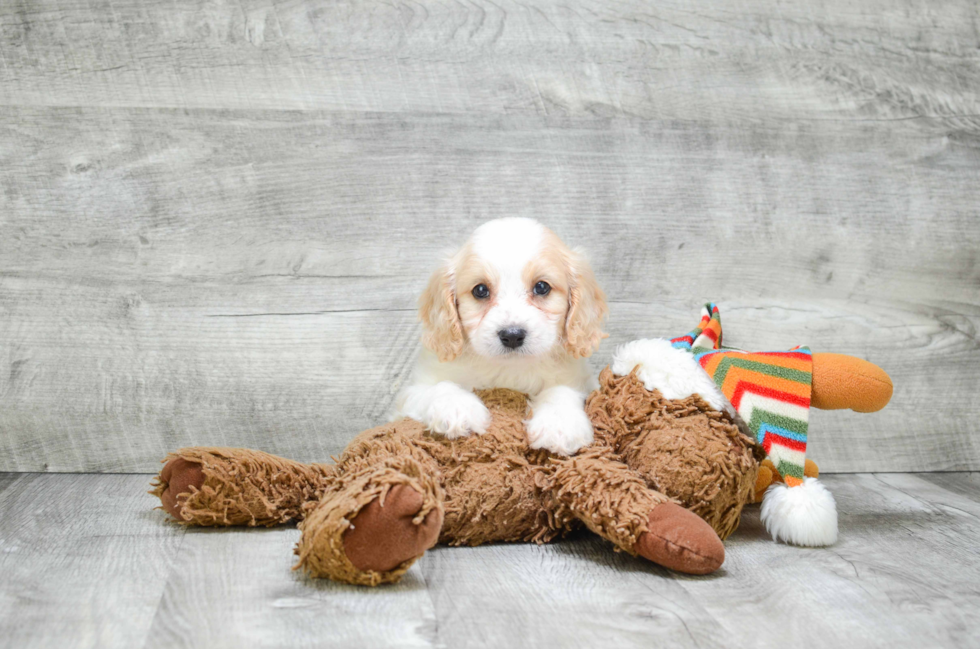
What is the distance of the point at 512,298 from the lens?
1.78 m

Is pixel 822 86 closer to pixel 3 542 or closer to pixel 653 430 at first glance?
pixel 653 430

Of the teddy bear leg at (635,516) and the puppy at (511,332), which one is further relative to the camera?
the puppy at (511,332)

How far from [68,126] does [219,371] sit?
2.72ft

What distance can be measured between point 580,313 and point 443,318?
1.00ft

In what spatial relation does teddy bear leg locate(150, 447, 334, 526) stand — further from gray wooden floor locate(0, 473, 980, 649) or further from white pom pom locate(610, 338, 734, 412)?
white pom pom locate(610, 338, 734, 412)

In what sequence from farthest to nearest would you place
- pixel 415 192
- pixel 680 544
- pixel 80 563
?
pixel 415 192 < pixel 80 563 < pixel 680 544

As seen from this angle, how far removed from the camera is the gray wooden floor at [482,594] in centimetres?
122

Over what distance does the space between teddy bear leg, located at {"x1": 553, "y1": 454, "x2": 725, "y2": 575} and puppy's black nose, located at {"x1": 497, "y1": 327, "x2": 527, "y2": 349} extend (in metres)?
0.26

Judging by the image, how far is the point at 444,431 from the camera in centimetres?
169

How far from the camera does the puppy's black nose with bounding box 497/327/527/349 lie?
5.56 feet

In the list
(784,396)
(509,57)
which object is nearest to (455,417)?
(784,396)

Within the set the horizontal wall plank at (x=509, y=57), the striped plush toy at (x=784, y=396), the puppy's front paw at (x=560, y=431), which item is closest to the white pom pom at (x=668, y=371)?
the striped plush toy at (x=784, y=396)

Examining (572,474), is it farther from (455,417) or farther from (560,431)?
(455,417)

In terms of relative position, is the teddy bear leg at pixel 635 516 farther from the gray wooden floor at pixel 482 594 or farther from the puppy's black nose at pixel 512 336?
the puppy's black nose at pixel 512 336
